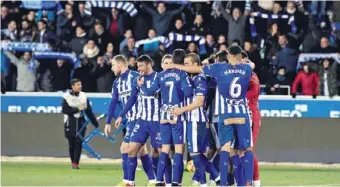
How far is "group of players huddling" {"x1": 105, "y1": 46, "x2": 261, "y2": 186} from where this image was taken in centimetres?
1703

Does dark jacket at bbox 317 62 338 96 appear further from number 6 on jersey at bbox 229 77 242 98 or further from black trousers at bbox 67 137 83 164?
number 6 on jersey at bbox 229 77 242 98

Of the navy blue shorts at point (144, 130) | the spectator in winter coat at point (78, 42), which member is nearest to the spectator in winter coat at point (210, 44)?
the spectator in winter coat at point (78, 42)

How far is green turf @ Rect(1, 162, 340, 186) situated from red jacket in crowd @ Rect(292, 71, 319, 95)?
2073 millimetres

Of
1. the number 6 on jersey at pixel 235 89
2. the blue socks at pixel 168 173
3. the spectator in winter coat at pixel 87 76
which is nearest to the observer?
the number 6 on jersey at pixel 235 89

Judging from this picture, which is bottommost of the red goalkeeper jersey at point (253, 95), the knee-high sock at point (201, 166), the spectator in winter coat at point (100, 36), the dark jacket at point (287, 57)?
the knee-high sock at point (201, 166)

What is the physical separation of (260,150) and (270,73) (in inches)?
72.9

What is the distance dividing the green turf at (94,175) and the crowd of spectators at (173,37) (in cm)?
262

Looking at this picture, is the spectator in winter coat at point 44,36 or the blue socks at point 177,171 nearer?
the blue socks at point 177,171

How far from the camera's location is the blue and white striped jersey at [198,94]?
17484mm

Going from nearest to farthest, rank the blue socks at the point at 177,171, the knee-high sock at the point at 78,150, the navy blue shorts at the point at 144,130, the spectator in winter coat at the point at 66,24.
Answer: the blue socks at the point at 177,171 → the navy blue shorts at the point at 144,130 → the knee-high sock at the point at 78,150 → the spectator in winter coat at the point at 66,24

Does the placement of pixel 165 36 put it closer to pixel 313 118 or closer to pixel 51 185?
pixel 313 118

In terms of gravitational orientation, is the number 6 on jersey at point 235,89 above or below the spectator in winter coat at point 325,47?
below

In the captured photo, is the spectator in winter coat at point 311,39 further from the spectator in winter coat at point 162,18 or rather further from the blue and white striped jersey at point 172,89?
the blue and white striped jersey at point 172,89

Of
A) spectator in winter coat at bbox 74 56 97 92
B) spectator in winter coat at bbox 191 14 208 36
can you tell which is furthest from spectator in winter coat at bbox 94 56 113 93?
spectator in winter coat at bbox 191 14 208 36
